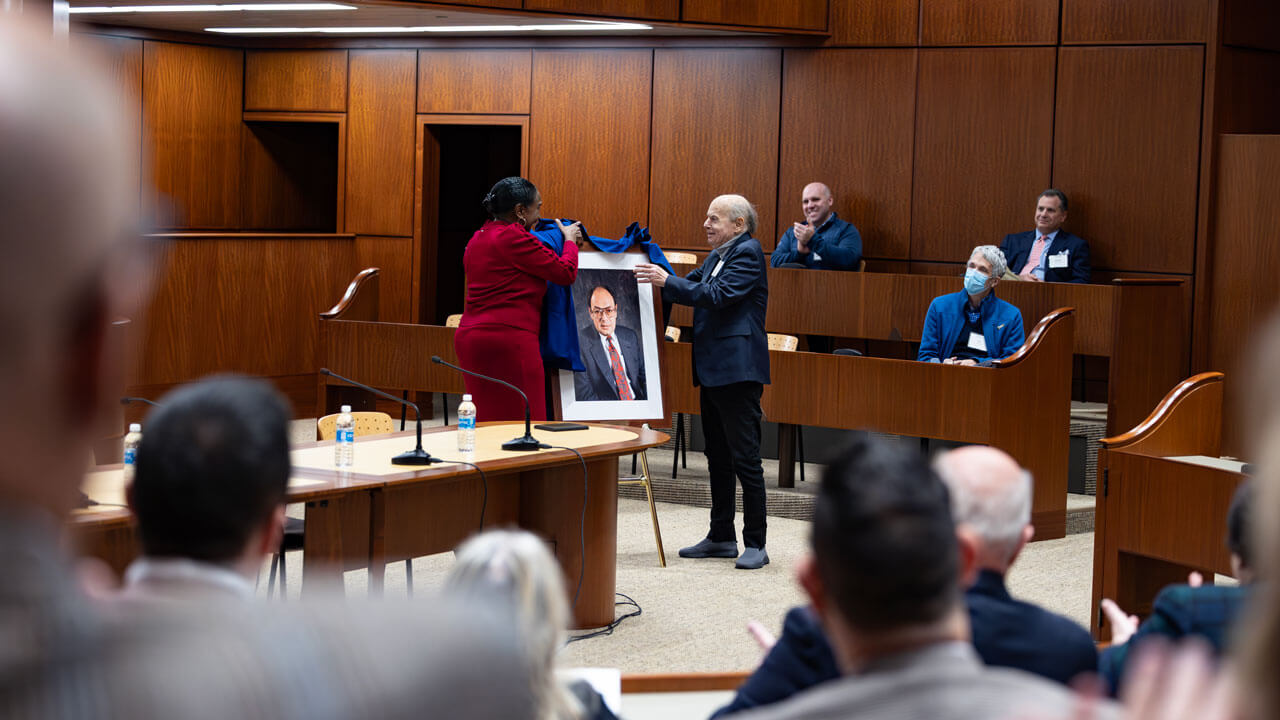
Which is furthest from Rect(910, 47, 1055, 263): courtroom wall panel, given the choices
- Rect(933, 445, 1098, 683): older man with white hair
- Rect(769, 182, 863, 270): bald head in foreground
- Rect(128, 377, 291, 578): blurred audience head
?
Rect(128, 377, 291, 578): blurred audience head

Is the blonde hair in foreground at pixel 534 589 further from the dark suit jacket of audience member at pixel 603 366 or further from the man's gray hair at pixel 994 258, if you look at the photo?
the man's gray hair at pixel 994 258

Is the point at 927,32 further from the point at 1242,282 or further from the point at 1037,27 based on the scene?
the point at 1242,282

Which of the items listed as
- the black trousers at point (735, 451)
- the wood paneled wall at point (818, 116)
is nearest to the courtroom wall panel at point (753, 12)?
the wood paneled wall at point (818, 116)

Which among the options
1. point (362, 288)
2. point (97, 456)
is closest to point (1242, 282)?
point (362, 288)

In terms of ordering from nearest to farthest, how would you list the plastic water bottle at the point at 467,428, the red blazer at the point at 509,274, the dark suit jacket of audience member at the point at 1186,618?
the dark suit jacket of audience member at the point at 1186,618, the plastic water bottle at the point at 467,428, the red blazer at the point at 509,274

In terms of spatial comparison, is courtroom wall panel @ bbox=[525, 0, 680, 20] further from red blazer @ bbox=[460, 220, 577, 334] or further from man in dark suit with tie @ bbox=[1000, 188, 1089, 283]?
red blazer @ bbox=[460, 220, 577, 334]

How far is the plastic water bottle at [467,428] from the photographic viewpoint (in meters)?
5.11

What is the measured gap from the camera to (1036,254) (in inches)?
353

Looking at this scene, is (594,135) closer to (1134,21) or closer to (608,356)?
(1134,21)

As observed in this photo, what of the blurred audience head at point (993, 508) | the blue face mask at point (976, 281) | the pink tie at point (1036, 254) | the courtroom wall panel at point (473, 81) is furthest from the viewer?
the courtroom wall panel at point (473, 81)

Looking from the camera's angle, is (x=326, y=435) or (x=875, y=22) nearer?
(x=326, y=435)

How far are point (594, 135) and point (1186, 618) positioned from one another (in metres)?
9.08

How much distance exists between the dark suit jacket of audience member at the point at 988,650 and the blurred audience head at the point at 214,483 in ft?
3.28

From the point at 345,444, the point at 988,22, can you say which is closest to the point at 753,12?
the point at 988,22
